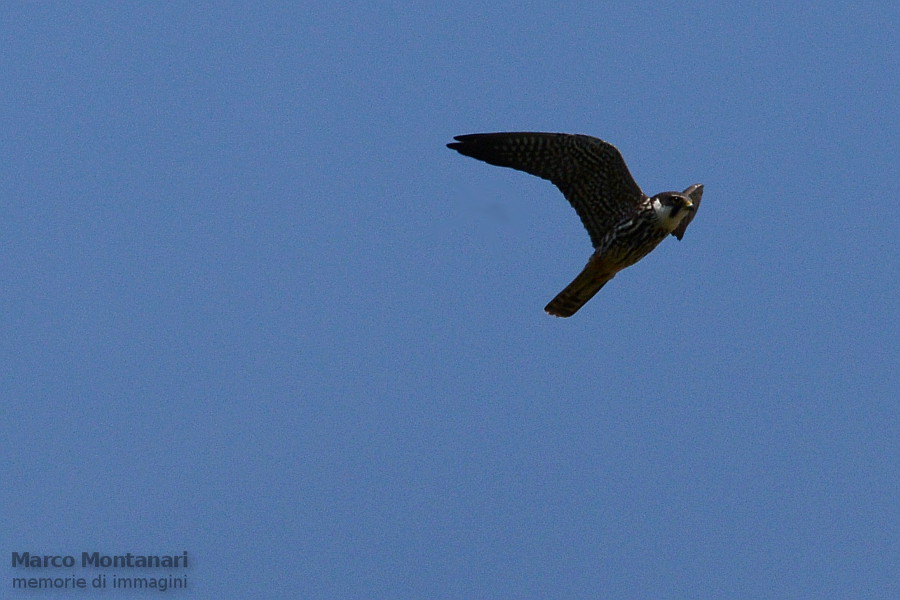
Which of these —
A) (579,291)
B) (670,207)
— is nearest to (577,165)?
(670,207)

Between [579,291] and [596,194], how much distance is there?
1122mm

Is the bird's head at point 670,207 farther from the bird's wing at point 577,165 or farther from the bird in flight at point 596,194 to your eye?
the bird's wing at point 577,165

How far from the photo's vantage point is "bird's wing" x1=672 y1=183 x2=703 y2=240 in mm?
19812

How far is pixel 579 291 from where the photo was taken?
64.7 feet

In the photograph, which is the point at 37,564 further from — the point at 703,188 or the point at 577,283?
the point at 703,188

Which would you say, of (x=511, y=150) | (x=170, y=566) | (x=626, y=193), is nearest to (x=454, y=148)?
(x=511, y=150)

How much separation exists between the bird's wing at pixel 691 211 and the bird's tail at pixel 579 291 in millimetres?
939

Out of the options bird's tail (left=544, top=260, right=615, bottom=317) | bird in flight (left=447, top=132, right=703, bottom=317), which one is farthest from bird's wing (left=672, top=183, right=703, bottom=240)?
bird's tail (left=544, top=260, right=615, bottom=317)

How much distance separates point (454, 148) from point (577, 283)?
2.14 metres

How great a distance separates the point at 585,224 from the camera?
1964cm

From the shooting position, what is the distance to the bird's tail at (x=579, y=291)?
19547 millimetres

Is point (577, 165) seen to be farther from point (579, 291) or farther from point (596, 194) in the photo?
point (579, 291)

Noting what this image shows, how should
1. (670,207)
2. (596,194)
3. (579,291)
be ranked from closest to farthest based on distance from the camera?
(670,207) < (596,194) < (579,291)

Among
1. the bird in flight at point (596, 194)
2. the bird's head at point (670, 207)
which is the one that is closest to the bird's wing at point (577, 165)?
the bird in flight at point (596, 194)
